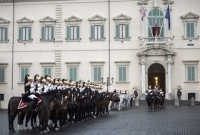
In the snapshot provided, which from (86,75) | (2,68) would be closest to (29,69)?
(2,68)

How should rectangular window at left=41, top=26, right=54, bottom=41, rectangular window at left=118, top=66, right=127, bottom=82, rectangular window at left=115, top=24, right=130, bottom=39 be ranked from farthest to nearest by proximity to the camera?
rectangular window at left=41, top=26, right=54, bottom=41 → rectangular window at left=115, top=24, right=130, bottom=39 → rectangular window at left=118, top=66, right=127, bottom=82

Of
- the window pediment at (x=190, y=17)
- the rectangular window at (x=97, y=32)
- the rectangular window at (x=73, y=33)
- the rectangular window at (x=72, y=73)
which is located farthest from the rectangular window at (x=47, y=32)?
the window pediment at (x=190, y=17)

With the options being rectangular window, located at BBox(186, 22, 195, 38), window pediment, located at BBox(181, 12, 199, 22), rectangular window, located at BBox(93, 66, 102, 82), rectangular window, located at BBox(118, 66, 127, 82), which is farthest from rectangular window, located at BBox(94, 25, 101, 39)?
rectangular window, located at BBox(186, 22, 195, 38)

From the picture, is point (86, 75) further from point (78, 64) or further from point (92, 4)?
point (92, 4)

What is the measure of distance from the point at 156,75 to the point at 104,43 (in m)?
7.17

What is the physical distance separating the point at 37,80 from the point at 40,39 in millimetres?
30127

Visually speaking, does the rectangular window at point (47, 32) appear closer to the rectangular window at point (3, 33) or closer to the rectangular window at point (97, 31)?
the rectangular window at point (3, 33)

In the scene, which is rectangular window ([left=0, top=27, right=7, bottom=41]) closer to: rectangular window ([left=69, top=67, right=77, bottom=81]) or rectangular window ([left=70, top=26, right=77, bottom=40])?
rectangular window ([left=70, top=26, right=77, bottom=40])

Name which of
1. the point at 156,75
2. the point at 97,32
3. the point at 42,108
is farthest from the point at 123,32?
the point at 42,108

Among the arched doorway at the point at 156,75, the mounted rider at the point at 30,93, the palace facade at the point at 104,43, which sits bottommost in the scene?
the mounted rider at the point at 30,93

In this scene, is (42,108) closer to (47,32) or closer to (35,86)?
(35,86)

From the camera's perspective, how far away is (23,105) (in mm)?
19578

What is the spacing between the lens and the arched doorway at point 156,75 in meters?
48.4

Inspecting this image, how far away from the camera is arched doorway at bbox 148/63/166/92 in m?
48.4
